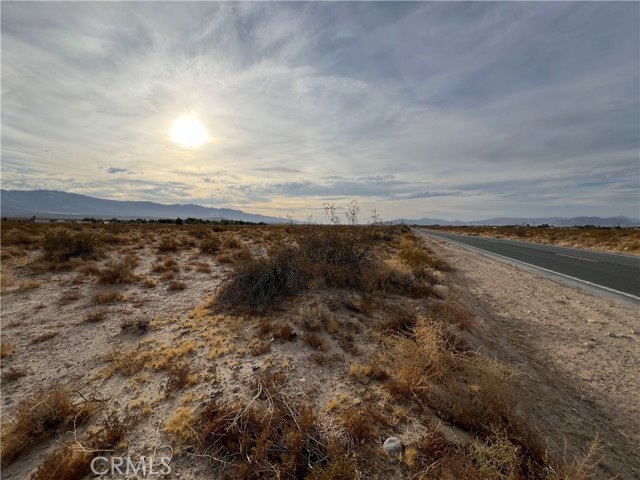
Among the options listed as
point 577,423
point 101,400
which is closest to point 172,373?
point 101,400

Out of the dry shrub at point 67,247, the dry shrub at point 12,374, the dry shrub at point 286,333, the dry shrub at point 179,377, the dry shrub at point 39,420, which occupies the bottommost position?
the dry shrub at point 12,374

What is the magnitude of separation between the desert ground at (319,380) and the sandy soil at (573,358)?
26 mm


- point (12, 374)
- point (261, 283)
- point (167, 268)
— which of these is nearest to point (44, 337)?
point (12, 374)

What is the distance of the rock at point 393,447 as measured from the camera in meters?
2.64

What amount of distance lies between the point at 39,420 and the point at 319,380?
325cm

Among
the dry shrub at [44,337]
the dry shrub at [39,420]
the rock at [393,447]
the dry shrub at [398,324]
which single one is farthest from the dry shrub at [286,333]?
the dry shrub at [44,337]

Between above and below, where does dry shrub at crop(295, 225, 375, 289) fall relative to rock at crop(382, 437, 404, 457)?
above

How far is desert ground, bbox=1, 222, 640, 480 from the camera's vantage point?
8.61ft

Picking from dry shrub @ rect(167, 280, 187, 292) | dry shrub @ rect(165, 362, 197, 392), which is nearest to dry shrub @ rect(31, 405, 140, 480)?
dry shrub @ rect(165, 362, 197, 392)

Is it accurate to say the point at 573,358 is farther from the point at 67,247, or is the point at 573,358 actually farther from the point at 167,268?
the point at 67,247

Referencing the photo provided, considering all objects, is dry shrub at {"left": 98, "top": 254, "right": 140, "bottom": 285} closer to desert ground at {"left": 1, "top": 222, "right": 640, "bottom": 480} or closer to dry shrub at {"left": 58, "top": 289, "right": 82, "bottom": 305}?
dry shrub at {"left": 58, "top": 289, "right": 82, "bottom": 305}

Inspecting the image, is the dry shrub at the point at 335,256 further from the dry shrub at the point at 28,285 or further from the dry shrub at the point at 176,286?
the dry shrub at the point at 28,285

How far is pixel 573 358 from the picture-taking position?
460cm

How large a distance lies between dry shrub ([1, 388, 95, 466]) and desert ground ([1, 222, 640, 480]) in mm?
17
